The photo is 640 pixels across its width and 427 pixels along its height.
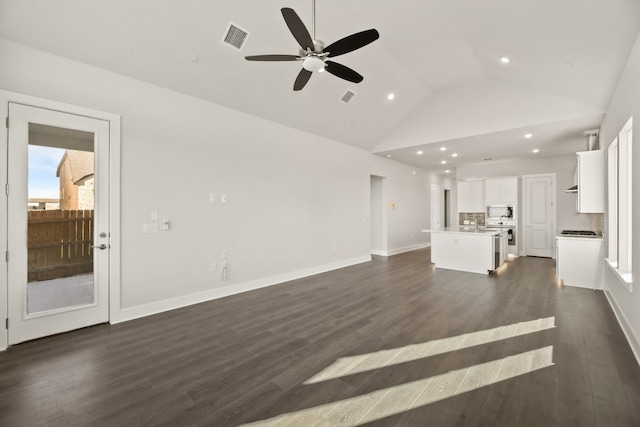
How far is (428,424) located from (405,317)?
1839 mm

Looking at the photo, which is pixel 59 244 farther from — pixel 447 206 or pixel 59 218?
pixel 447 206

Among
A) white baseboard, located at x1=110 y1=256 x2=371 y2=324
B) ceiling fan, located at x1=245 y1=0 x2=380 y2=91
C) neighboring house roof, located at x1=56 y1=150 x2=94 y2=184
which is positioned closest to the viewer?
ceiling fan, located at x1=245 y1=0 x2=380 y2=91

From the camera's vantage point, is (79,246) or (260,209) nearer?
(79,246)

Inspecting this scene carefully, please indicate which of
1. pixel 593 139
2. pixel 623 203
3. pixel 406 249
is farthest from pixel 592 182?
pixel 406 249

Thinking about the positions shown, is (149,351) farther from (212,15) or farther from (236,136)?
(212,15)

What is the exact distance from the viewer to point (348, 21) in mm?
3766

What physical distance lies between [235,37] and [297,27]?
5.38 ft

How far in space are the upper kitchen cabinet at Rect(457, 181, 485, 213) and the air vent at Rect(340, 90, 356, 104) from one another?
5.99 metres

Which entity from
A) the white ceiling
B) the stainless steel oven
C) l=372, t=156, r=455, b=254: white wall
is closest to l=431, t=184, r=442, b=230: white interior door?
l=372, t=156, r=455, b=254: white wall

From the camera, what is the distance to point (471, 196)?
936 cm

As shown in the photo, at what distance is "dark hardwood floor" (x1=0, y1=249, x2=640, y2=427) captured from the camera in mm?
1883

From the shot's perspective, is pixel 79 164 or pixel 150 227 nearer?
pixel 79 164

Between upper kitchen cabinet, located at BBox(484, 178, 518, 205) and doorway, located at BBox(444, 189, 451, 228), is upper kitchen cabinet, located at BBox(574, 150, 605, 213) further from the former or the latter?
doorway, located at BBox(444, 189, 451, 228)

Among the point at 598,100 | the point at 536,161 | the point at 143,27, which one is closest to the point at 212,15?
the point at 143,27
